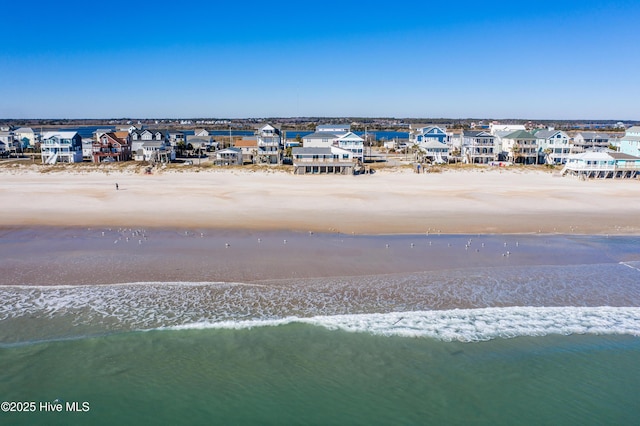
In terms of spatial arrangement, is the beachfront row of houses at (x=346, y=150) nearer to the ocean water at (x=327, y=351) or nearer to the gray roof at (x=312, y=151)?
the gray roof at (x=312, y=151)

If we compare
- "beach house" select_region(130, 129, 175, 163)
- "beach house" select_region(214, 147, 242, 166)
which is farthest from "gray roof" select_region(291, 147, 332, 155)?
"beach house" select_region(130, 129, 175, 163)

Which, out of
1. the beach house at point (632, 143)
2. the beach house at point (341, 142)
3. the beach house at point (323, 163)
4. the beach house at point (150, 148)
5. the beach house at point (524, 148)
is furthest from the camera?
the beach house at point (632, 143)

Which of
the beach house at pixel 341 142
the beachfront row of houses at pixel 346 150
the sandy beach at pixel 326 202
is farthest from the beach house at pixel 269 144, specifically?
the sandy beach at pixel 326 202

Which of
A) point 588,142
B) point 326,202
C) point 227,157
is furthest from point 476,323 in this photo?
point 588,142

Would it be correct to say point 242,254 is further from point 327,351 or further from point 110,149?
Answer: point 110,149

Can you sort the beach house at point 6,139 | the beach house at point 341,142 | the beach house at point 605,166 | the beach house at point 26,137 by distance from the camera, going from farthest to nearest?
the beach house at point 26,137
the beach house at point 6,139
the beach house at point 341,142
the beach house at point 605,166
